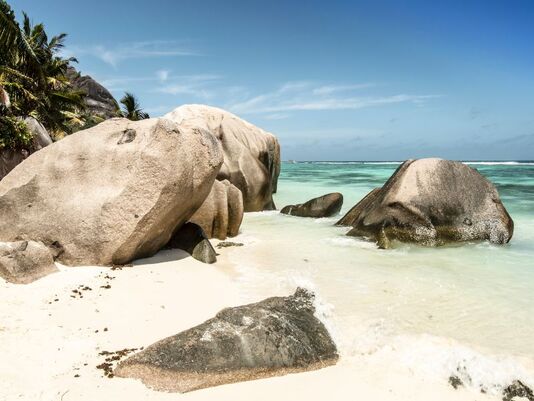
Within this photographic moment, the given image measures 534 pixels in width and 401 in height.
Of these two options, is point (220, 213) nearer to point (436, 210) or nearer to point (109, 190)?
point (109, 190)

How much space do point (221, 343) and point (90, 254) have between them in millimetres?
3459

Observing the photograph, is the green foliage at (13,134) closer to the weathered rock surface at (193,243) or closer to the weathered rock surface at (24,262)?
the weathered rock surface at (193,243)

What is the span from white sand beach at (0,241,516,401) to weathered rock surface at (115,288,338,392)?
0.33 ft

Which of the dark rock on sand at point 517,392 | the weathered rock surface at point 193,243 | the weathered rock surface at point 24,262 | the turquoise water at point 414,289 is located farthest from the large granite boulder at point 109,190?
the dark rock on sand at point 517,392

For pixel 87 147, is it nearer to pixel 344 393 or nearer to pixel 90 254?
pixel 90 254

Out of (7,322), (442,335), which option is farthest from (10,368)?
(442,335)

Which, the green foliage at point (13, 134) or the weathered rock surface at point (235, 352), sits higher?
the green foliage at point (13, 134)

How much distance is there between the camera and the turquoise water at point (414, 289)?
4.60 metres

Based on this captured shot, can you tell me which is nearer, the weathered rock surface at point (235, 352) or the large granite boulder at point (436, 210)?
the weathered rock surface at point (235, 352)

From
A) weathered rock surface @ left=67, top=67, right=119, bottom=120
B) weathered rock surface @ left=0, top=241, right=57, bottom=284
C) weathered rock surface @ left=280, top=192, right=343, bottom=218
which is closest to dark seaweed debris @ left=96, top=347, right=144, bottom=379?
weathered rock surface @ left=0, top=241, right=57, bottom=284

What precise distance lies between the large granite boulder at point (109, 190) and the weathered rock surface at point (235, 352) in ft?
9.17

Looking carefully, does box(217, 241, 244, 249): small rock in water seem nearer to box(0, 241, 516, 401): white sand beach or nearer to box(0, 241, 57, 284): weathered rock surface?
box(0, 241, 516, 401): white sand beach

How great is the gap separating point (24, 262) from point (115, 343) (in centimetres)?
227

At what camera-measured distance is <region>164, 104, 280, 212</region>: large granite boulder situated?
1574 centimetres
